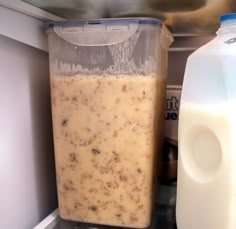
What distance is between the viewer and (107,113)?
0.73m

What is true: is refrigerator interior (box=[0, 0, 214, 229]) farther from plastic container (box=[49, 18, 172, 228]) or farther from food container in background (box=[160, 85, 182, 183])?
food container in background (box=[160, 85, 182, 183])

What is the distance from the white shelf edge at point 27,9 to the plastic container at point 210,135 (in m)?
0.40

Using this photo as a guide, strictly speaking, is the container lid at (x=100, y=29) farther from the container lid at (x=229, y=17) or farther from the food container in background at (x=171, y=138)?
→ the food container in background at (x=171, y=138)

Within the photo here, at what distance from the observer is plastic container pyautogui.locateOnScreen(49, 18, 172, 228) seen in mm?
717

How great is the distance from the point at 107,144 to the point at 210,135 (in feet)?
0.79

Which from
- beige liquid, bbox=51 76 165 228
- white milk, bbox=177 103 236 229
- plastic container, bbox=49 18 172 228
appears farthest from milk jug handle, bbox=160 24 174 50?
white milk, bbox=177 103 236 229

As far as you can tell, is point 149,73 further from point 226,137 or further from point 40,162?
point 40,162

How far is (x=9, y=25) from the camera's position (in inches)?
27.5

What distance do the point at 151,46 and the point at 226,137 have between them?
27 centimetres

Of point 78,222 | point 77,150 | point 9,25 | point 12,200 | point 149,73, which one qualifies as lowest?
point 78,222

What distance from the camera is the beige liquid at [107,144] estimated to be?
0.72 metres

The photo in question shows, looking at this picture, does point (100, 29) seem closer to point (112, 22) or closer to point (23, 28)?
point (112, 22)

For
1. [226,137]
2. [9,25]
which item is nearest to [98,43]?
[9,25]

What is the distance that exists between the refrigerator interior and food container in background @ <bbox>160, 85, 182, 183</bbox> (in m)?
0.34
